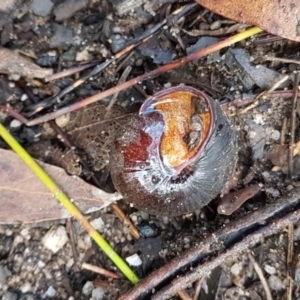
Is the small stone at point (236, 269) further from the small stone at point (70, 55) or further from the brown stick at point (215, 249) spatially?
the small stone at point (70, 55)

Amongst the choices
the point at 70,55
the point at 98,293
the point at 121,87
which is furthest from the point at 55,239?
the point at 70,55

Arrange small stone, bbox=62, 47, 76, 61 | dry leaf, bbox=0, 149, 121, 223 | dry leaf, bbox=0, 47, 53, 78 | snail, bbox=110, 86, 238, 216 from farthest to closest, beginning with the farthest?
small stone, bbox=62, 47, 76, 61 < dry leaf, bbox=0, 47, 53, 78 < dry leaf, bbox=0, 149, 121, 223 < snail, bbox=110, 86, 238, 216

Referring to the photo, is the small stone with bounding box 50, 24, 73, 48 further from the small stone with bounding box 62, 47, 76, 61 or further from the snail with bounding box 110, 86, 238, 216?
the snail with bounding box 110, 86, 238, 216

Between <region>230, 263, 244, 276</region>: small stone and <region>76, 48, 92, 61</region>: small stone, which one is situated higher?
<region>76, 48, 92, 61</region>: small stone

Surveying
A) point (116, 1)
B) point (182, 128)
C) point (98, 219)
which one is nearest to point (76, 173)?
point (98, 219)

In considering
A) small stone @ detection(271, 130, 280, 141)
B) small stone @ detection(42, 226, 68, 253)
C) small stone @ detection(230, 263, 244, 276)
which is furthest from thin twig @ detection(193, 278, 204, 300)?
small stone @ detection(271, 130, 280, 141)

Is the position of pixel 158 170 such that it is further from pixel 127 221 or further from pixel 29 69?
pixel 29 69
